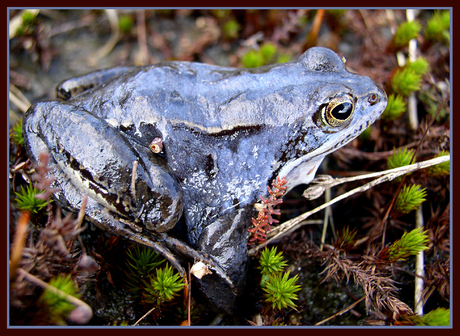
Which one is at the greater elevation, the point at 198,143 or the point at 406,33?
the point at 406,33

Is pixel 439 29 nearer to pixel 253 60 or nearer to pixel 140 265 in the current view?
pixel 253 60

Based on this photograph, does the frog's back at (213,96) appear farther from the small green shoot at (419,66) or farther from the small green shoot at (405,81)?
the small green shoot at (419,66)

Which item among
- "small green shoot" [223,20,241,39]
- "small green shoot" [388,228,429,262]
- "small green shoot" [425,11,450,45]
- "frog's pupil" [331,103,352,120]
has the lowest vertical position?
"small green shoot" [388,228,429,262]

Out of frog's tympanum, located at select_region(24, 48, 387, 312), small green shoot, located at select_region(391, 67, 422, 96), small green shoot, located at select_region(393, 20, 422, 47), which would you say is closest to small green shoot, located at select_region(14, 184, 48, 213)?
frog's tympanum, located at select_region(24, 48, 387, 312)

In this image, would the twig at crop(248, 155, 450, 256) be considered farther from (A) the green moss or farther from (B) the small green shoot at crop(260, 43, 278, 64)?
(A) the green moss

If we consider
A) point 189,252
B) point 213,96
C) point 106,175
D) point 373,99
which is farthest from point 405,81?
point 106,175

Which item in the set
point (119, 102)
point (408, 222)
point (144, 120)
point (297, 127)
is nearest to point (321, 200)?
point (408, 222)

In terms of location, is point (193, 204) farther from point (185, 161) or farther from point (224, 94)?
point (224, 94)
